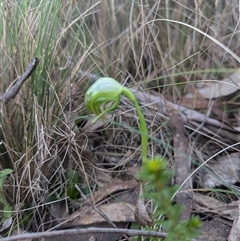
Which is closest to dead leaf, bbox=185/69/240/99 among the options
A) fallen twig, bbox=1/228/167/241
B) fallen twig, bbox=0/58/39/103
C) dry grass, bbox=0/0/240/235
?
dry grass, bbox=0/0/240/235

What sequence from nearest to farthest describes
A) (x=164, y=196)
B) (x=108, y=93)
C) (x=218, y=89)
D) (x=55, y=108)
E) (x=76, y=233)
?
1. (x=164, y=196)
2. (x=76, y=233)
3. (x=108, y=93)
4. (x=55, y=108)
5. (x=218, y=89)

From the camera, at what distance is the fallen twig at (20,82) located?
1.43 meters

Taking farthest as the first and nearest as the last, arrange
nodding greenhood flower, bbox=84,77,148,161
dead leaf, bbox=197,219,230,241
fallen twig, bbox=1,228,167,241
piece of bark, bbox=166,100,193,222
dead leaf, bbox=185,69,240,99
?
dead leaf, bbox=185,69,240,99
piece of bark, bbox=166,100,193,222
dead leaf, bbox=197,219,230,241
nodding greenhood flower, bbox=84,77,148,161
fallen twig, bbox=1,228,167,241

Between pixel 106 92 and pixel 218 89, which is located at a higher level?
pixel 106 92

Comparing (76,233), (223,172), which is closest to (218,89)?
(223,172)

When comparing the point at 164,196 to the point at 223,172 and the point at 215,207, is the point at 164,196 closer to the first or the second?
the point at 215,207

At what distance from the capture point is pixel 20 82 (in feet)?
4.74

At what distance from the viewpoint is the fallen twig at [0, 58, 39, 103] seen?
1433mm

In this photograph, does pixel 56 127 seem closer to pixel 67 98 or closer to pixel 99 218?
pixel 67 98

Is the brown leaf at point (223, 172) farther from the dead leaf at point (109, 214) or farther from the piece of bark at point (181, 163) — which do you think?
the dead leaf at point (109, 214)

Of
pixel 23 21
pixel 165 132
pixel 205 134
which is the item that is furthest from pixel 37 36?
pixel 205 134

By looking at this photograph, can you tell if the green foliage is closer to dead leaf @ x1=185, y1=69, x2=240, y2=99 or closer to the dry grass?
the dry grass

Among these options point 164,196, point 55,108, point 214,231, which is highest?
point 164,196

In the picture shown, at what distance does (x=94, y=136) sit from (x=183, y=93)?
0.41 meters
